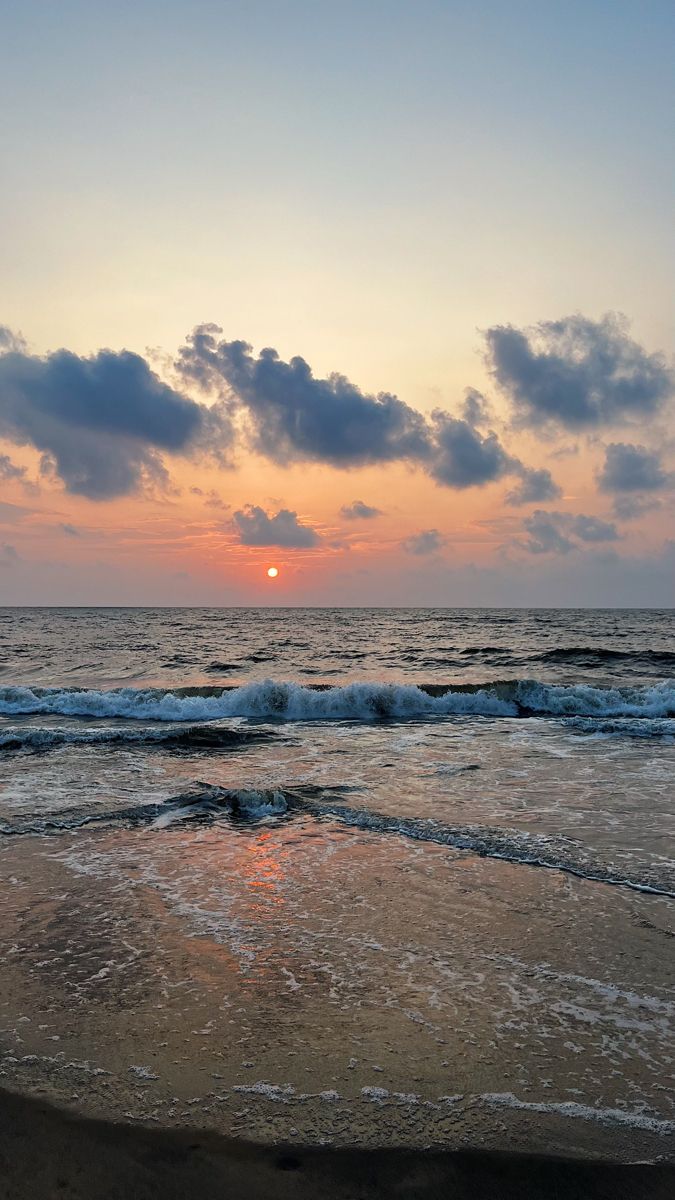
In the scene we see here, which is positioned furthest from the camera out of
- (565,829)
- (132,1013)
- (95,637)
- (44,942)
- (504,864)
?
(95,637)

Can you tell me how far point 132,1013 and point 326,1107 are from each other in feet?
5.28

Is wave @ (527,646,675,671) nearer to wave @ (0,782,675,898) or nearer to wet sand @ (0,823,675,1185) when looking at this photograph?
wave @ (0,782,675,898)

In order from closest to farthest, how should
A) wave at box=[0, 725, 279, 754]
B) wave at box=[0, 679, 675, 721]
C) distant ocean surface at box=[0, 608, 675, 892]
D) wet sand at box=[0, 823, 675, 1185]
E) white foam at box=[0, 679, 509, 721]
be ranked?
wet sand at box=[0, 823, 675, 1185]
distant ocean surface at box=[0, 608, 675, 892]
wave at box=[0, 725, 279, 754]
wave at box=[0, 679, 675, 721]
white foam at box=[0, 679, 509, 721]

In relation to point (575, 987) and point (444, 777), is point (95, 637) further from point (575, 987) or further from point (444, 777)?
point (575, 987)

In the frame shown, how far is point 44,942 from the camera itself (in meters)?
5.86

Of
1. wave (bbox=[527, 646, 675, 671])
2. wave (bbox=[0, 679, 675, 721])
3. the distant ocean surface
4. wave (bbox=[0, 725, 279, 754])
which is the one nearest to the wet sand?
the distant ocean surface

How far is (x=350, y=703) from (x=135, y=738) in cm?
778

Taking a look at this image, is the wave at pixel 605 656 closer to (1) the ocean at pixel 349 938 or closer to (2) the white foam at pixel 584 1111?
(1) the ocean at pixel 349 938

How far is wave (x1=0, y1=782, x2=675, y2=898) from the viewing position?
24.8 ft

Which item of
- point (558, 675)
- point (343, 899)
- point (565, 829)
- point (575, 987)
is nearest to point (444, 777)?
point (565, 829)

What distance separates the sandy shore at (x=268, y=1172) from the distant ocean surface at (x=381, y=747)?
164 inches

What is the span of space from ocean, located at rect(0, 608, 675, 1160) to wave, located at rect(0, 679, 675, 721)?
638 centimetres

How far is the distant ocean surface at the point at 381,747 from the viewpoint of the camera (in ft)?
30.9

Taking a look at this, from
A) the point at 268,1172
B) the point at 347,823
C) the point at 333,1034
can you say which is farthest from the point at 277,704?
the point at 268,1172
